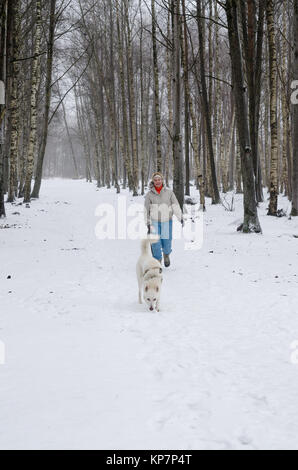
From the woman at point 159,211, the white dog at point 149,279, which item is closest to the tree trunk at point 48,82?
the woman at point 159,211

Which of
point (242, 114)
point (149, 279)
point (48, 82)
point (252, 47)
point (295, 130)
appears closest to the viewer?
point (149, 279)

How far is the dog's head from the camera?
211 inches

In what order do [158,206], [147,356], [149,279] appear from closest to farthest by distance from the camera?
[147,356] → [149,279] → [158,206]

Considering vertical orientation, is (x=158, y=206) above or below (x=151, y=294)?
above

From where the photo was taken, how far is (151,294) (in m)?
5.36

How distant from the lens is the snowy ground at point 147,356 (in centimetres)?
262

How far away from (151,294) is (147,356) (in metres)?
1.52

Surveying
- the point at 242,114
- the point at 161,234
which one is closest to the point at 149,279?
the point at 161,234

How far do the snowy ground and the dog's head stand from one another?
0.44ft

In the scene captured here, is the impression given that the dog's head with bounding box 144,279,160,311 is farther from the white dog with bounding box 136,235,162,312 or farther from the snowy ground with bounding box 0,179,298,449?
the snowy ground with bounding box 0,179,298,449

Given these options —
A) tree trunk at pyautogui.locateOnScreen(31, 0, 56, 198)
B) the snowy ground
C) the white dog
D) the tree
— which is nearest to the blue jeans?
the snowy ground

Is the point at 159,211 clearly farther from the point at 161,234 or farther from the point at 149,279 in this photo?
the point at 149,279
